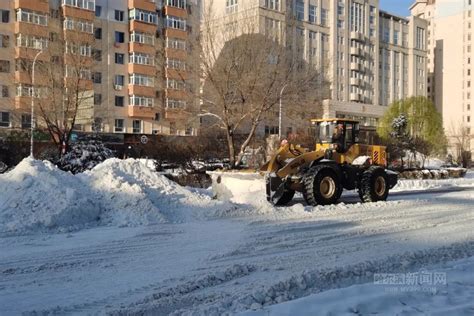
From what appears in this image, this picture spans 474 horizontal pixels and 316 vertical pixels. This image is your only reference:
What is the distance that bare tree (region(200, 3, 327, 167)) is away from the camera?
2517cm

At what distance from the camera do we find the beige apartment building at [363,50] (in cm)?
8169

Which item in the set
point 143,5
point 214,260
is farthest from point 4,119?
point 214,260

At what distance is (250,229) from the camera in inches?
407

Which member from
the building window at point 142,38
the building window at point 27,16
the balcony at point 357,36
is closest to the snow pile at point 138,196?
the building window at point 27,16

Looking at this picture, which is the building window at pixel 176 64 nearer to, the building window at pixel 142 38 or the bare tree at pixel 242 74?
the bare tree at pixel 242 74

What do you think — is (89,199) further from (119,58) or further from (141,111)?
(119,58)

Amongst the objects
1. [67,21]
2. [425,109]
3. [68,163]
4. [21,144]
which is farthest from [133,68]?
[425,109]

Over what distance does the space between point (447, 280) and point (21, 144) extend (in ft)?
106

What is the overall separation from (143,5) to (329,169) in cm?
5014

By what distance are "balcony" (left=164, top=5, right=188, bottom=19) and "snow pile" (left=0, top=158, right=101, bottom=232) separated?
5352cm

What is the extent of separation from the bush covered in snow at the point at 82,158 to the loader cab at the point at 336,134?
1494 cm

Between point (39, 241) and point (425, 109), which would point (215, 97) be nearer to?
point (39, 241)

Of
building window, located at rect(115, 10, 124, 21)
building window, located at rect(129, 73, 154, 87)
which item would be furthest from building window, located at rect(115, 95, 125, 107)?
building window, located at rect(115, 10, 124, 21)

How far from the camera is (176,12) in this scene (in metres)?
62.6
